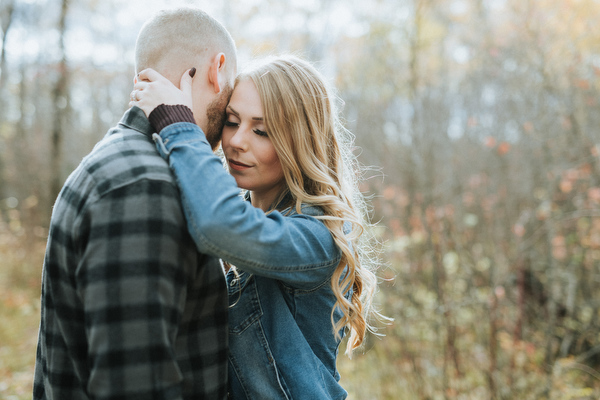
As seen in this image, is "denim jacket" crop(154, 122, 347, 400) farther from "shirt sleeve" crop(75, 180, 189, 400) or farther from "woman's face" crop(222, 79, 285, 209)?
"woman's face" crop(222, 79, 285, 209)

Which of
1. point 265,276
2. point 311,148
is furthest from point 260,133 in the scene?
point 265,276

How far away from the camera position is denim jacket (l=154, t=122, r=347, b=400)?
1.28 m

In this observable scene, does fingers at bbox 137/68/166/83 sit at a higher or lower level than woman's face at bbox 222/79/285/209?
higher

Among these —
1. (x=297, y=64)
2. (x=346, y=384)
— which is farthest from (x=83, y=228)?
(x=346, y=384)

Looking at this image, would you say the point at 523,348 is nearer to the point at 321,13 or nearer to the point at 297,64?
the point at 297,64

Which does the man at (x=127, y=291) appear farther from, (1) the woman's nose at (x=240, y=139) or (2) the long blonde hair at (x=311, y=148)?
(2) the long blonde hair at (x=311, y=148)

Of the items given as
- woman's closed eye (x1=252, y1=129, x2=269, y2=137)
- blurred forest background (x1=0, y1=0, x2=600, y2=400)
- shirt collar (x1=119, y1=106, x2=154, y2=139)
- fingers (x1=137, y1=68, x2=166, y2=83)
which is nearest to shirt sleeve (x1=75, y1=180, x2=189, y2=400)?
shirt collar (x1=119, y1=106, x2=154, y2=139)

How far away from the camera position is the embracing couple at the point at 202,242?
1.18 meters

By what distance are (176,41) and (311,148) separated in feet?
2.36

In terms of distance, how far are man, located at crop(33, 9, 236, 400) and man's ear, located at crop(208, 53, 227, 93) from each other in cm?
36

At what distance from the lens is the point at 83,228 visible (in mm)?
1218

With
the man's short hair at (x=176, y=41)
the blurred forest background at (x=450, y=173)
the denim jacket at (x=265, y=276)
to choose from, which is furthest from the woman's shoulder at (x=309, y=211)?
the blurred forest background at (x=450, y=173)

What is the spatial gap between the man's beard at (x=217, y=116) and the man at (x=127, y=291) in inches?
13.9

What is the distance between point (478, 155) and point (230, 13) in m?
7.71
